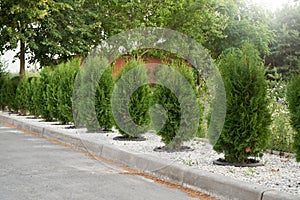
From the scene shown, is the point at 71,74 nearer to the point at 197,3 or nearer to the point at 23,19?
the point at 23,19

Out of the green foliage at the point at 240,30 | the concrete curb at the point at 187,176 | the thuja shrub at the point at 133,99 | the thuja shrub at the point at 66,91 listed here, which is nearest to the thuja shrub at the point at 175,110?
the concrete curb at the point at 187,176

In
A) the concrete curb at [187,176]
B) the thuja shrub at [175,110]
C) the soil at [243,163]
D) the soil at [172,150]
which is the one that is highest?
the thuja shrub at [175,110]

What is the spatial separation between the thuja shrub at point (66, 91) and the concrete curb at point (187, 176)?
3.77 m

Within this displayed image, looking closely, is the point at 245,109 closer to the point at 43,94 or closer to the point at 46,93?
the point at 46,93

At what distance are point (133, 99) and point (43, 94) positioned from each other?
7.24 m

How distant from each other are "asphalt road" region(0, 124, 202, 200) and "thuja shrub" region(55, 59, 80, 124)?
4394 mm

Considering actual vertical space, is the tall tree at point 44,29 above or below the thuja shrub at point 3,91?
above

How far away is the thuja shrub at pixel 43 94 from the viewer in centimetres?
1736

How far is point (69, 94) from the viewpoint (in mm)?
14609

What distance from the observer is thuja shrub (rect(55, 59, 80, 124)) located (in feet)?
47.9

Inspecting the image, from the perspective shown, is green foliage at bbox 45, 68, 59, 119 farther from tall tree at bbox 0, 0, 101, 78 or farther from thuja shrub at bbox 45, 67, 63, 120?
tall tree at bbox 0, 0, 101, 78

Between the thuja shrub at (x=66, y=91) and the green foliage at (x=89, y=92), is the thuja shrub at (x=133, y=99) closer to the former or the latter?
the green foliage at (x=89, y=92)

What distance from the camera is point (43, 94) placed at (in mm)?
17406

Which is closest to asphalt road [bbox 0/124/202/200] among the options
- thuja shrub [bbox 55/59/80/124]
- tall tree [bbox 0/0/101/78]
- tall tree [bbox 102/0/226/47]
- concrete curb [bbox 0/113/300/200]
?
concrete curb [bbox 0/113/300/200]
